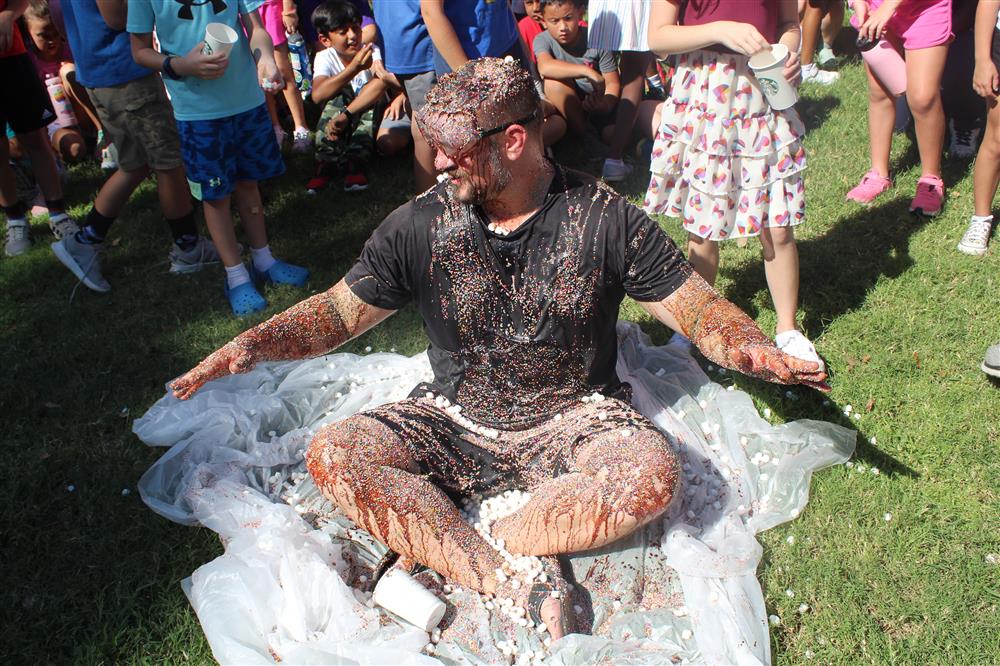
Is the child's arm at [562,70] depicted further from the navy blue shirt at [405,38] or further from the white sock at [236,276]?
the white sock at [236,276]

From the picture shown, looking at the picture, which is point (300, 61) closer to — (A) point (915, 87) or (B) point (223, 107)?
(B) point (223, 107)

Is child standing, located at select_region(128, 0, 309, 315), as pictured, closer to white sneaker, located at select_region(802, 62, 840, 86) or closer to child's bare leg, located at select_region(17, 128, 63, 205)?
child's bare leg, located at select_region(17, 128, 63, 205)

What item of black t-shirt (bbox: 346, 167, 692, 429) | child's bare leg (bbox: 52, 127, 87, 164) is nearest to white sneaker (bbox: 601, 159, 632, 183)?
black t-shirt (bbox: 346, 167, 692, 429)

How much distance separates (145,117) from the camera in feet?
15.1

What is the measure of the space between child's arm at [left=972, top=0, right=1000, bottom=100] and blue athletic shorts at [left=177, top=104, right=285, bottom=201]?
3.44 meters

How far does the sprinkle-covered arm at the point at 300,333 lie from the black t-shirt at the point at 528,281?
6 centimetres

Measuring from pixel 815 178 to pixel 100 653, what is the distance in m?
4.43

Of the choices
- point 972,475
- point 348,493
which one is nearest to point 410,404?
point 348,493

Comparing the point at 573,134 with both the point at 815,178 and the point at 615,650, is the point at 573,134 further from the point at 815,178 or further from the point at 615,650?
the point at 615,650

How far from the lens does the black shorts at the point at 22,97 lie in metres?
5.17

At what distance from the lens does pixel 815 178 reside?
5184 mm

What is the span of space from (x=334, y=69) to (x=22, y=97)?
215 cm

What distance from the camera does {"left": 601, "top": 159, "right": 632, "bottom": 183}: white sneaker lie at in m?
5.62

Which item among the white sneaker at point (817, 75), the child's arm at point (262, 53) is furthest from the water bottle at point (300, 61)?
the white sneaker at point (817, 75)
